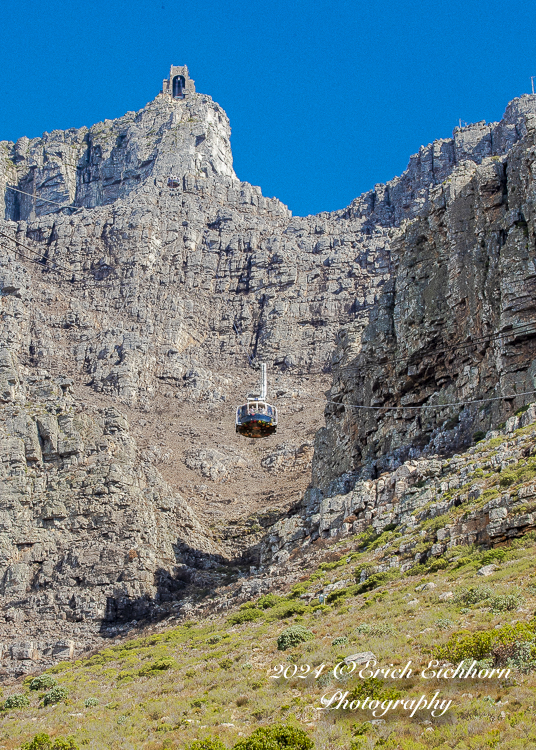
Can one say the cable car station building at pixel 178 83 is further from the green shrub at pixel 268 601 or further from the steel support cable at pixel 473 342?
the green shrub at pixel 268 601

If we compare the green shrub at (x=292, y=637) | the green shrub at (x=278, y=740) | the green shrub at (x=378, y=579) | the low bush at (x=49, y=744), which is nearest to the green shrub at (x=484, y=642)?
the green shrub at (x=278, y=740)

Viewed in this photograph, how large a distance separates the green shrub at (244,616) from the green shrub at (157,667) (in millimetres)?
4725

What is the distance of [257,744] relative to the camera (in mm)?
18312

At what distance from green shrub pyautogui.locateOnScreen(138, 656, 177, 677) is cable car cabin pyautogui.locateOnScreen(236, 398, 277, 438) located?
1286cm

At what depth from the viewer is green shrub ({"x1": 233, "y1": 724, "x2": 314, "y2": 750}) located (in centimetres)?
1816

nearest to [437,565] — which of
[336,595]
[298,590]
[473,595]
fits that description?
[336,595]

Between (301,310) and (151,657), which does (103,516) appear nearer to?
(151,657)

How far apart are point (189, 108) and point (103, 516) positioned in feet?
364

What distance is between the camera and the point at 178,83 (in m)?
169

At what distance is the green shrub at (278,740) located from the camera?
59.6 ft

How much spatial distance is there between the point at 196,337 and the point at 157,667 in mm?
81113

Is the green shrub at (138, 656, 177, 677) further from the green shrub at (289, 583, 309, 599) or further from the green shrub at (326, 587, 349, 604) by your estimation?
the green shrub at (289, 583, 309, 599)

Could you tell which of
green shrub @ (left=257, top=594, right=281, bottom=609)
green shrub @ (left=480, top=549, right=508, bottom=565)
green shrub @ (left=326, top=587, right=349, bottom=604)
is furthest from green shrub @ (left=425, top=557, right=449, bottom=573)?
green shrub @ (left=257, top=594, right=281, bottom=609)

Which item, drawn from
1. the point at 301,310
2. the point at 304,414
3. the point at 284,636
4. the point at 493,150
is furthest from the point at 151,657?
the point at 493,150
